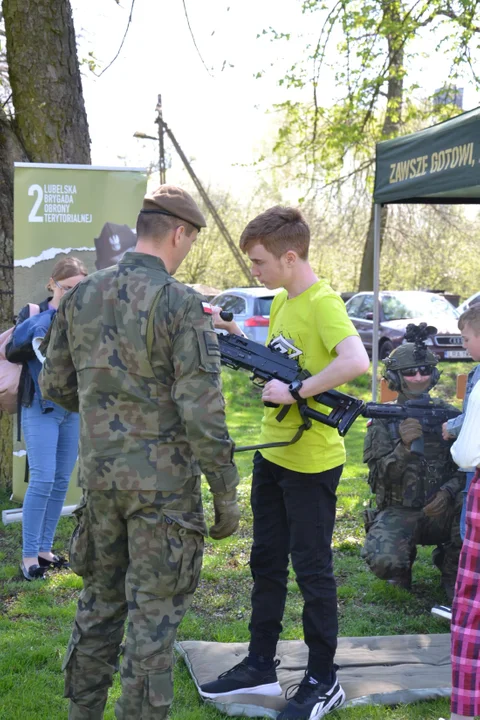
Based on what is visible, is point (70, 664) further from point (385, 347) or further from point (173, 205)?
point (385, 347)

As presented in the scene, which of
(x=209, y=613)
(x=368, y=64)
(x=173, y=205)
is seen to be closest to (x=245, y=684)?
(x=209, y=613)

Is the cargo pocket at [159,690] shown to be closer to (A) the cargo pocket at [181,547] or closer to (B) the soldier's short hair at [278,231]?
(A) the cargo pocket at [181,547]

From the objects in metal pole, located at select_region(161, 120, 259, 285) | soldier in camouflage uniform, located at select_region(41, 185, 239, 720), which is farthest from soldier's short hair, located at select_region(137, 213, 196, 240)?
metal pole, located at select_region(161, 120, 259, 285)

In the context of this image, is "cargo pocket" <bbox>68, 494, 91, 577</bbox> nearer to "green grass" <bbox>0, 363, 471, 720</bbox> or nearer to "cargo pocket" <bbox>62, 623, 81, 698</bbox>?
"cargo pocket" <bbox>62, 623, 81, 698</bbox>

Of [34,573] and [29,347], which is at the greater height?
[29,347]

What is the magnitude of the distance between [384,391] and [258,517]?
2.47 m

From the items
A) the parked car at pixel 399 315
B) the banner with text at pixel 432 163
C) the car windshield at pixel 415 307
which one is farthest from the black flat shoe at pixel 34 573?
the car windshield at pixel 415 307

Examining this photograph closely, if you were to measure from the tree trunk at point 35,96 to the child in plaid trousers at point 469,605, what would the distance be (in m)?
4.63

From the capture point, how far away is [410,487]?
460cm

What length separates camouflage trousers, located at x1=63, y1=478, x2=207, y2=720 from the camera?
2.53 meters

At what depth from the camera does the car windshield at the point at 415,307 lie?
654 inches

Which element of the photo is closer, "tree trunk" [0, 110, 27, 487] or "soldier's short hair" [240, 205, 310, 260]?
"soldier's short hair" [240, 205, 310, 260]

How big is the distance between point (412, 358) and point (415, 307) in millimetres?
12636

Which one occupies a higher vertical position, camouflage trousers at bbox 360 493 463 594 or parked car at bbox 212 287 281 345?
parked car at bbox 212 287 281 345
